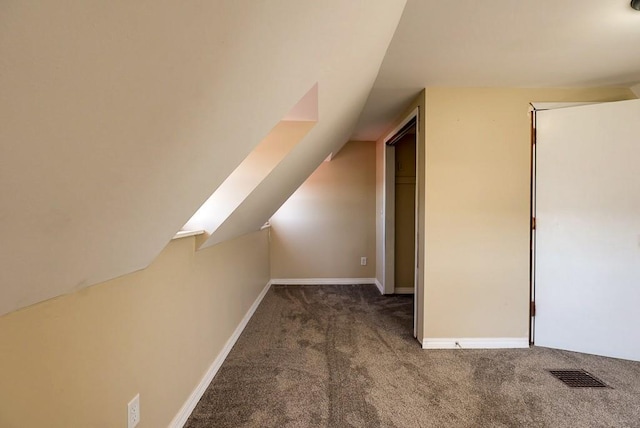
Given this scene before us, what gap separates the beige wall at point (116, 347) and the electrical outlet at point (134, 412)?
0.03 metres

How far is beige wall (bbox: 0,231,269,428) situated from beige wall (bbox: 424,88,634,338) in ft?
5.90

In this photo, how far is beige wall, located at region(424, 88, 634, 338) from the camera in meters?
2.41

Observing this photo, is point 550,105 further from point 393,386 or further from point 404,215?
point 393,386

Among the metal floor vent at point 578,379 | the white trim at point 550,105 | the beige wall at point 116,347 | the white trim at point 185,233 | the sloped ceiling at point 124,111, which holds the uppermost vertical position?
the white trim at point 550,105

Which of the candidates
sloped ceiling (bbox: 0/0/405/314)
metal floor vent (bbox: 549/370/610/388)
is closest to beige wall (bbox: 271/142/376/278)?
metal floor vent (bbox: 549/370/610/388)

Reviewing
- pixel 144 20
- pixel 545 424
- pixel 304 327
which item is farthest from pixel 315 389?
pixel 144 20

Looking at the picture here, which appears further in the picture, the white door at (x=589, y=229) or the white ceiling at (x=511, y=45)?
the white door at (x=589, y=229)

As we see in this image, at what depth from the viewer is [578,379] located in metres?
1.99

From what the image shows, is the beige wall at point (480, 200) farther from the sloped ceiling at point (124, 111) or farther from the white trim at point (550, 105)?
the sloped ceiling at point (124, 111)

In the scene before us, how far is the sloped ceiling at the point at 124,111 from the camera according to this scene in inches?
15.8

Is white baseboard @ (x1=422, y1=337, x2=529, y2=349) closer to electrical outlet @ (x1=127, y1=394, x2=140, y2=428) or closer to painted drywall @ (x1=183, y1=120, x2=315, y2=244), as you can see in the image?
painted drywall @ (x1=183, y1=120, x2=315, y2=244)

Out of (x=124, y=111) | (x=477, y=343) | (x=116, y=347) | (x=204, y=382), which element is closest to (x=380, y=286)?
(x=477, y=343)

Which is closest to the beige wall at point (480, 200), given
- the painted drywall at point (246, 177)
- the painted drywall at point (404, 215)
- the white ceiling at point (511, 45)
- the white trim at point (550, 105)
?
the white trim at point (550, 105)

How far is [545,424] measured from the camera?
158 centimetres
